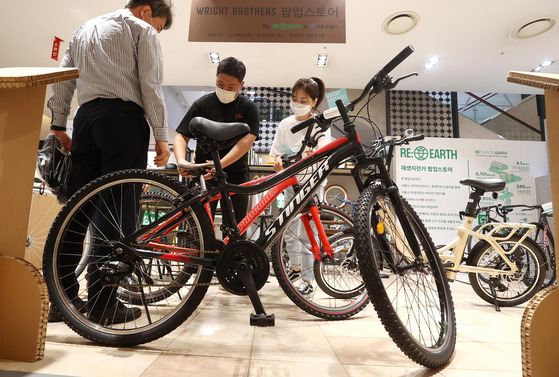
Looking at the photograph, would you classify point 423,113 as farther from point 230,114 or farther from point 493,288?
point 230,114

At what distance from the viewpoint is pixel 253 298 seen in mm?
1107

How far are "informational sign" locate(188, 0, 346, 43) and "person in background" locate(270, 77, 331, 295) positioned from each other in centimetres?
31

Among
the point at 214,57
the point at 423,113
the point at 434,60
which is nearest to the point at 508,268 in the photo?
the point at 434,60

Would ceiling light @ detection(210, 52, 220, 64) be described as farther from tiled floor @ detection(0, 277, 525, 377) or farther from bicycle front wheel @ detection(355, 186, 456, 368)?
bicycle front wheel @ detection(355, 186, 456, 368)

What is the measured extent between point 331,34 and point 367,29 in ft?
7.42

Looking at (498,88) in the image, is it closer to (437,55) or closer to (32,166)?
(437,55)

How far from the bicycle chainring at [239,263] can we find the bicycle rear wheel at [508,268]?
6.28 feet

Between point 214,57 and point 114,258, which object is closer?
point 114,258

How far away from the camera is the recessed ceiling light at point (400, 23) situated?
357 cm

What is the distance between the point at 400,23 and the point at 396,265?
3.52 meters

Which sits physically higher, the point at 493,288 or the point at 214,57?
the point at 214,57

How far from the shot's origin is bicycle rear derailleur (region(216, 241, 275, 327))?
1123 millimetres

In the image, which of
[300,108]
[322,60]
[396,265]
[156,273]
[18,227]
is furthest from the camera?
[322,60]

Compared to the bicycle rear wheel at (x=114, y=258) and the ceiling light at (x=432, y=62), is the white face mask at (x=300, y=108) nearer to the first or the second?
the bicycle rear wheel at (x=114, y=258)
